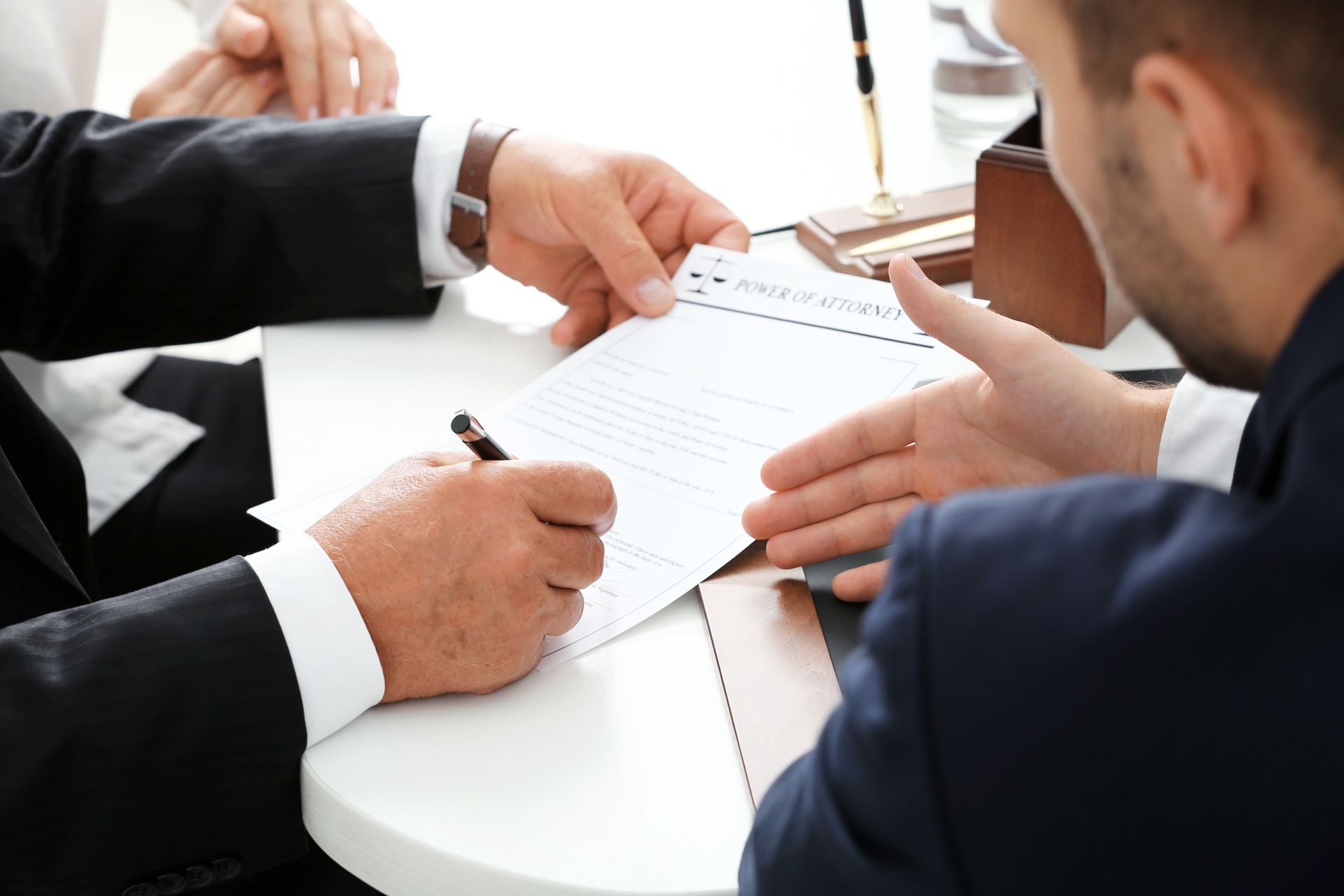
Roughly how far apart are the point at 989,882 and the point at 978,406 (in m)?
0.48

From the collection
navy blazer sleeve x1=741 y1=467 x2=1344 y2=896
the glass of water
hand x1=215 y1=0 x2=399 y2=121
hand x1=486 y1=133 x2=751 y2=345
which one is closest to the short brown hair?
navy blazer sleeve x1=741 y1=467 x2=1344 y2=896

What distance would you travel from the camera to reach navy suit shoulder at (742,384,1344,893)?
41 centimetres

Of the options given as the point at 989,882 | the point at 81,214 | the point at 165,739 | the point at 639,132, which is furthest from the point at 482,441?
the point at 639,132

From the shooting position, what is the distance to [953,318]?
32.4 inches

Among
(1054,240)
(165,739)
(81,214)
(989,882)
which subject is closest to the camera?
(989,882)

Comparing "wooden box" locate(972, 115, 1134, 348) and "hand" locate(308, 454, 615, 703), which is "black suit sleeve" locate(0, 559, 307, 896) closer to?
"hand" locate(308, 454, 615, 703)

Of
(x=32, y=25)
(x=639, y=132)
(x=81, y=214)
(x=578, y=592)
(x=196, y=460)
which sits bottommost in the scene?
(x=196, y=460)

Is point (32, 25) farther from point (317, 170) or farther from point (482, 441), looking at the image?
point (482, 441)

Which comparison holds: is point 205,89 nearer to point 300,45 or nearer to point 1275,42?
point 300,45

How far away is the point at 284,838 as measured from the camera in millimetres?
769

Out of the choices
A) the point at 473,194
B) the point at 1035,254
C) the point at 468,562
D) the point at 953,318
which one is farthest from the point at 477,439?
the point at 1035,254

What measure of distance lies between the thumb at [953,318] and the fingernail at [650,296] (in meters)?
0.32

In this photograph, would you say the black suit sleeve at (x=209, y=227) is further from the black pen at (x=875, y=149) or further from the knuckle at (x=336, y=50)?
the black pen at (x=875, y=149)

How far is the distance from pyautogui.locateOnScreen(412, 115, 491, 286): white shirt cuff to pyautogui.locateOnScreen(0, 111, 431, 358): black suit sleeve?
1 centimetres
